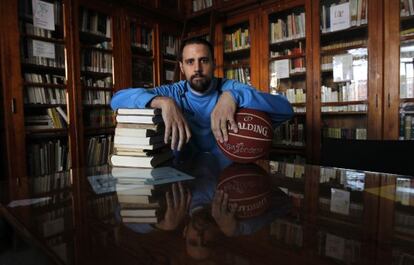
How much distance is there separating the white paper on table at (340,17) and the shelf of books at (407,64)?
0.42 metres

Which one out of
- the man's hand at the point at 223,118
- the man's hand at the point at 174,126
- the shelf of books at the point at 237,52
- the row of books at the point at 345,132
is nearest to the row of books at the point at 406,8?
the row of books at the point at 345,132

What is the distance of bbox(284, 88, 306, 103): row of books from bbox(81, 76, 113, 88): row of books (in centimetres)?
174

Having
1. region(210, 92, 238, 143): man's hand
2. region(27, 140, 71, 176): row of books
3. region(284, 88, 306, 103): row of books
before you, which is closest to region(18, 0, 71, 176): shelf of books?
region(27, 140, 71, 176): row of books

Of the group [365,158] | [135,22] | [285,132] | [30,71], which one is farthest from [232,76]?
[365,158]

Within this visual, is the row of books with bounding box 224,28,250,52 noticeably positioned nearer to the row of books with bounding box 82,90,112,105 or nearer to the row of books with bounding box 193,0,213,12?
the row of books with bounding box 193,0,213,12

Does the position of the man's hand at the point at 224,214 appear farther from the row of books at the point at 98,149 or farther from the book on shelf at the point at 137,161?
the row of books at the point at 98,149

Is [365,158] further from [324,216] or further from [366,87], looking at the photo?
[366,87]

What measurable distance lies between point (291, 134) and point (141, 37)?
186 centimetres

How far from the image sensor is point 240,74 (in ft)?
10.6

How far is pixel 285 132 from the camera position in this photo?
292cm

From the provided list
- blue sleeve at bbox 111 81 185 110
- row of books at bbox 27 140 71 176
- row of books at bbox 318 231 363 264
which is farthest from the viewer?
row of books at bbox 27 140 71 176

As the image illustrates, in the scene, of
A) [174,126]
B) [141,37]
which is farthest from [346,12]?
[174,126]

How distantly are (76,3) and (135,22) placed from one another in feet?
2.01

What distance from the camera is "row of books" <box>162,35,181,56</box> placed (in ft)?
11.0
